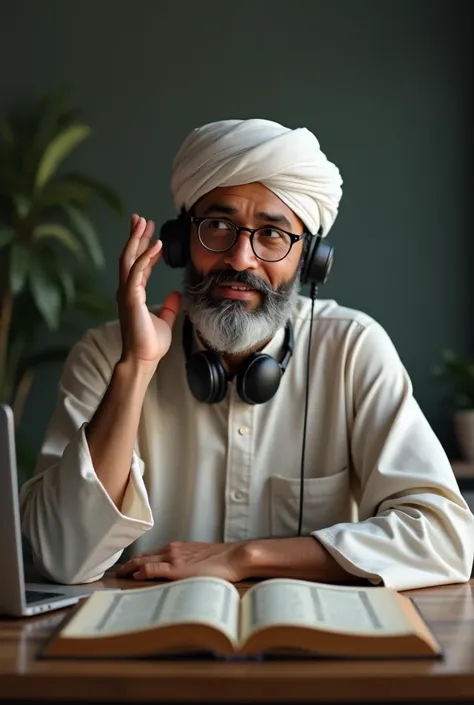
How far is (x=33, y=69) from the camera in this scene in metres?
3.81

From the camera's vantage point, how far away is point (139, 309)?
1.82 m

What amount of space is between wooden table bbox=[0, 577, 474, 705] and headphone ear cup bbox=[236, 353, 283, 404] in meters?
0.95

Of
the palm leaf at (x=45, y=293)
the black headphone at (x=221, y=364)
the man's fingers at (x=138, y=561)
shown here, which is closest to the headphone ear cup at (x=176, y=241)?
the black headphone at (x=221, y=364)

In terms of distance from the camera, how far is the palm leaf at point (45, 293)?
10.8 feet

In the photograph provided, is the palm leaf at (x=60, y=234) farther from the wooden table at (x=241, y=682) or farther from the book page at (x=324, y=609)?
the wooden table at (x=241, y=682)

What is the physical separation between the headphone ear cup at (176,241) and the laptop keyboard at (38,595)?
837 mm

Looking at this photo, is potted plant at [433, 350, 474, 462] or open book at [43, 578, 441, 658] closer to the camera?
open book at [43, 578, 441, 658]

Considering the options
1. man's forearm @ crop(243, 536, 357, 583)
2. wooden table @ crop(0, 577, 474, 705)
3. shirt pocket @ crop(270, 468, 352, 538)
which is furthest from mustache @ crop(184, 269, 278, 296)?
wooden table @ crop(0, 577, 474, 705)

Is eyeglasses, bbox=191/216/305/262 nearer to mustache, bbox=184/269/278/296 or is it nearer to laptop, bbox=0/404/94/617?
mustache, bbox=184/269/278/296

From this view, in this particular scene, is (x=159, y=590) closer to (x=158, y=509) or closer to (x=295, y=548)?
(x=295, y=548)

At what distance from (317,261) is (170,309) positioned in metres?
0.33

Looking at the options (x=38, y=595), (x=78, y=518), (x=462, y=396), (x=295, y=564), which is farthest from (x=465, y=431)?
(x=38, y=595)

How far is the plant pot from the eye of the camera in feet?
11.0

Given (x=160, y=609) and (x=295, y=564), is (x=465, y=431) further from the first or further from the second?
(x=160, y=609)
